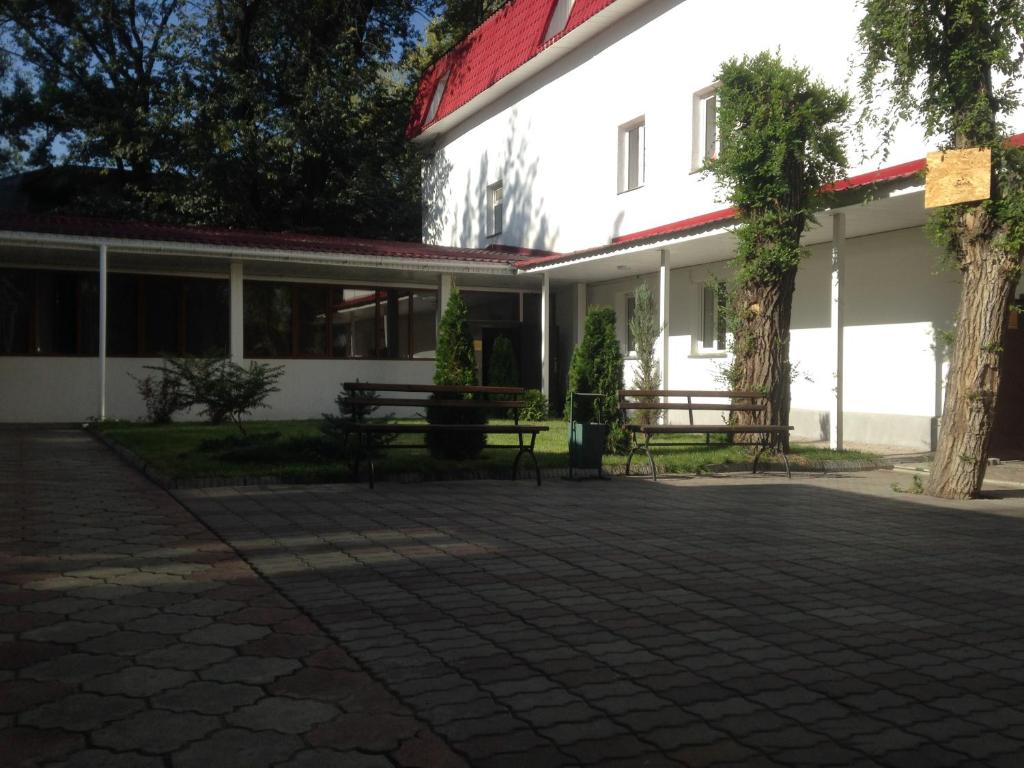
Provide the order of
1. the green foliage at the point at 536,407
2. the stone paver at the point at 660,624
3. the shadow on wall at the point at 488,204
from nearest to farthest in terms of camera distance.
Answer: the stone paver at the point at 660,624
the green foliage at the point at 536,407
the shadow on wall at the point at 488,204

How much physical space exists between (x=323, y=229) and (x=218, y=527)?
2547 cm

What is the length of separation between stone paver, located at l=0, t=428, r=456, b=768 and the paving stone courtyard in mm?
17

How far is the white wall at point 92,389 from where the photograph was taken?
A: 62.2 feet

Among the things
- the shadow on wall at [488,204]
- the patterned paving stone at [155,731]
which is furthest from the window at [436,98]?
the patterned paving stone at [155,731]

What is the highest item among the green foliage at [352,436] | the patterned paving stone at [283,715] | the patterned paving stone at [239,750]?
the green foliage at [352,436]

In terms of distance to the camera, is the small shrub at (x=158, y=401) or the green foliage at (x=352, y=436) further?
the small shrub at (x=158, y=401)

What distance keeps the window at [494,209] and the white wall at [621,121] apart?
0.26 meters

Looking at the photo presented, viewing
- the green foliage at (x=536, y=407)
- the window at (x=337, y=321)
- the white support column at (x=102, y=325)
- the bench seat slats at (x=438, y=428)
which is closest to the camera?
the bench seat slats at (x=438, y=428)

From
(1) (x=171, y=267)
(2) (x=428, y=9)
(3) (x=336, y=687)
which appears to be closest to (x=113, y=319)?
(1) (x=171, y=267)

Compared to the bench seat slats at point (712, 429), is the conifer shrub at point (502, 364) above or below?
above

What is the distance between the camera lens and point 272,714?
3.68 meters

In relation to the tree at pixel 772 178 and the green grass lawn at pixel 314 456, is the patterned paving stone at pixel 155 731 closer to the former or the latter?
the green grass lawn at pixel 314 456

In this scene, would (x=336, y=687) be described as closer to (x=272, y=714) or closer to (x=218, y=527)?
(x=272, y=714)

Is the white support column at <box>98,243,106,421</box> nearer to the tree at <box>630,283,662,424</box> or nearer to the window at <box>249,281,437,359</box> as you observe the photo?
the window at <box>249,281,437,359</box>
